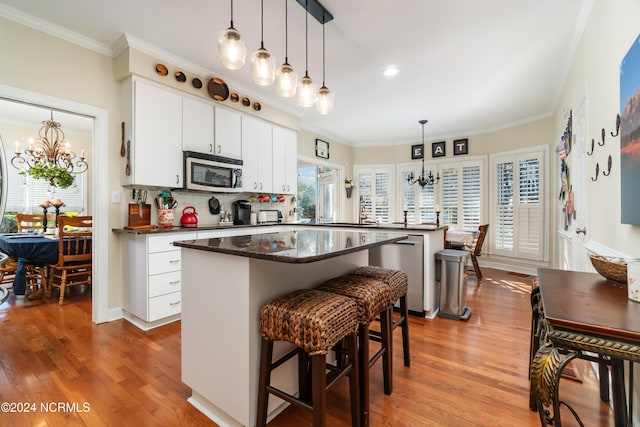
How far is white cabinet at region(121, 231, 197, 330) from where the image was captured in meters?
2.63

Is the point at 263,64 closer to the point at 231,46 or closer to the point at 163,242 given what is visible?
the point at 231,46

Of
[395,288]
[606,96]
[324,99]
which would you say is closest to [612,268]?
[395,288]

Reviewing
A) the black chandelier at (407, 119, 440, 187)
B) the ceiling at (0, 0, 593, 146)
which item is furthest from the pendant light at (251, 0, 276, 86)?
the black chandelier at (407, 119, 440, 187)

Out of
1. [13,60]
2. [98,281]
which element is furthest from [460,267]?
[13,60]

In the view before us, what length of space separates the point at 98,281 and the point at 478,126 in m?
6.23

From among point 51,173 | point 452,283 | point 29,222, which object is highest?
point 51,173

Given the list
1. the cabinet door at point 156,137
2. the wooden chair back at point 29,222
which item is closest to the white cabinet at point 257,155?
the cabinet door at point 156,137

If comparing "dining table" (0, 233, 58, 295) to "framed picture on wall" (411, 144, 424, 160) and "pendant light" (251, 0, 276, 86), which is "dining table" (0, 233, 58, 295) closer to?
"pendant light" (251, 0, 276, 86)

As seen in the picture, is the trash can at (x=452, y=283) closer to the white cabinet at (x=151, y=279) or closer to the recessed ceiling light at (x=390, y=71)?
the recessed ceiling light at (x=390, y=71)

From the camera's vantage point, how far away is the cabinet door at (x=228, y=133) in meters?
3.53

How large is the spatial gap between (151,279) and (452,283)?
290cm

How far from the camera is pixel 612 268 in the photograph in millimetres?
1256

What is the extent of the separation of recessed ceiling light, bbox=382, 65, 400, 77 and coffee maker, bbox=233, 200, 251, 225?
2446 mm

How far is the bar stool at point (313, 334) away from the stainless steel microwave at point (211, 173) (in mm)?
2321
